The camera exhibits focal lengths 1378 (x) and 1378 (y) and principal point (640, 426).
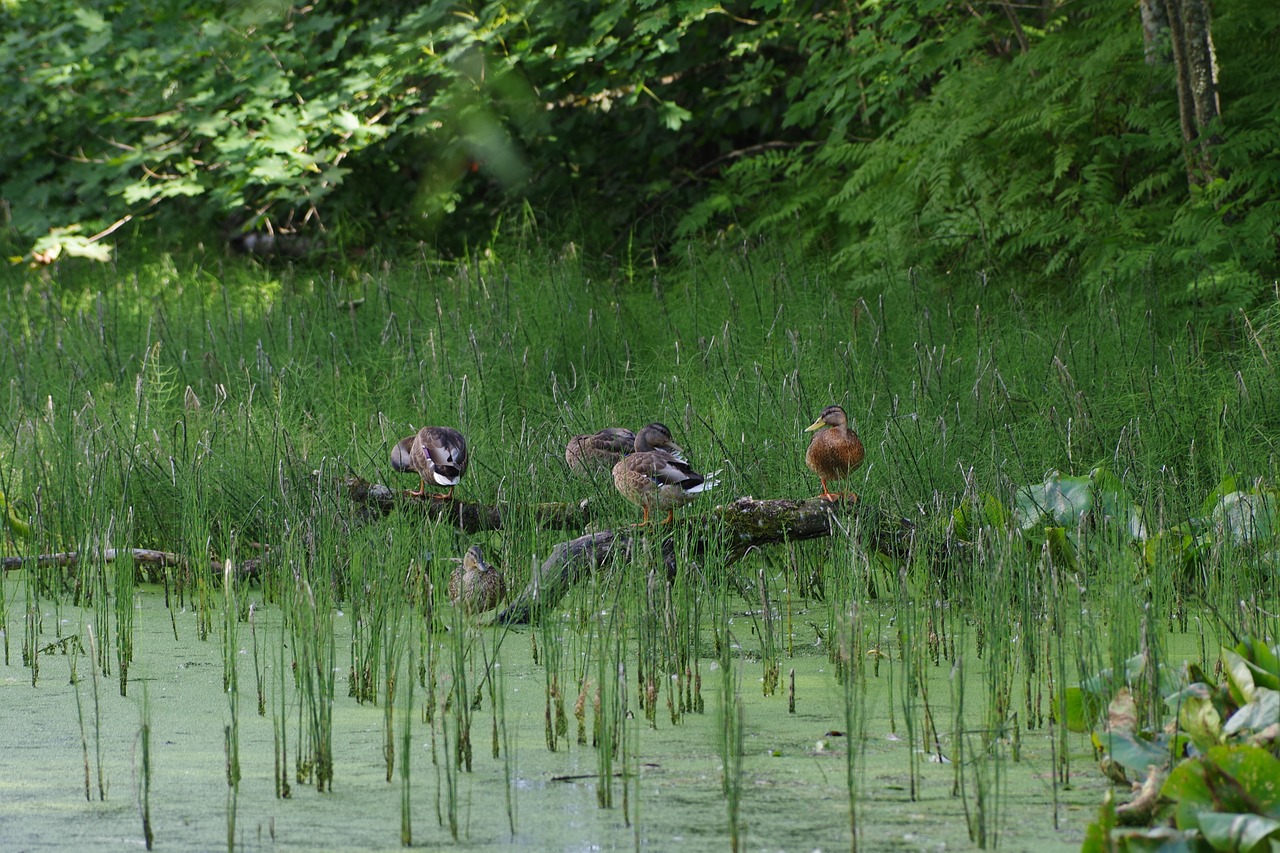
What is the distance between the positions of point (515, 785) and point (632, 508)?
207cm

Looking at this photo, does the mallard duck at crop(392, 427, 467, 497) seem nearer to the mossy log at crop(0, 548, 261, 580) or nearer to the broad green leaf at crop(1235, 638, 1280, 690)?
the mossy log at crop(0, 548, 261, 580)

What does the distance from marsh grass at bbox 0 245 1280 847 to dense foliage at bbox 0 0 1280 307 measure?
22.2 inches

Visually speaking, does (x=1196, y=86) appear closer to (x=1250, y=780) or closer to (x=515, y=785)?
(x=1250, y=780)

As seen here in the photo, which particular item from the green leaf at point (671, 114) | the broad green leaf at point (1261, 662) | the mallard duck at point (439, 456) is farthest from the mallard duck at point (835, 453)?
the green leaf at point (671, 114)

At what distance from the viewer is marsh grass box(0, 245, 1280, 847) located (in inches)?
124

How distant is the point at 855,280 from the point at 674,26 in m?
3.63

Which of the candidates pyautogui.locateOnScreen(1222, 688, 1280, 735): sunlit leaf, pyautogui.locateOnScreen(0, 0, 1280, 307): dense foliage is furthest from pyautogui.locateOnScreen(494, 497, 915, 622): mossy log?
pyautogui.locateOnScreen(0, 0, 1280, 307): dense foliage

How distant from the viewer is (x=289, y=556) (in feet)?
12.3

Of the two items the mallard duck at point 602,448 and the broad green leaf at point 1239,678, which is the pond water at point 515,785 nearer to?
the broad green leaf at point 1239,678

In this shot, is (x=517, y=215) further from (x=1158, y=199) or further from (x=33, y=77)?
(x=1158, y=199)

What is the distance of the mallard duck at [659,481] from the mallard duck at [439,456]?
59 cm

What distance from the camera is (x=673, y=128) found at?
9.58 m

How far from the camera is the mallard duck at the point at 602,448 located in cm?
511

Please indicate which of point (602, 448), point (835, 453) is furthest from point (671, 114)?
point (835, 453)
